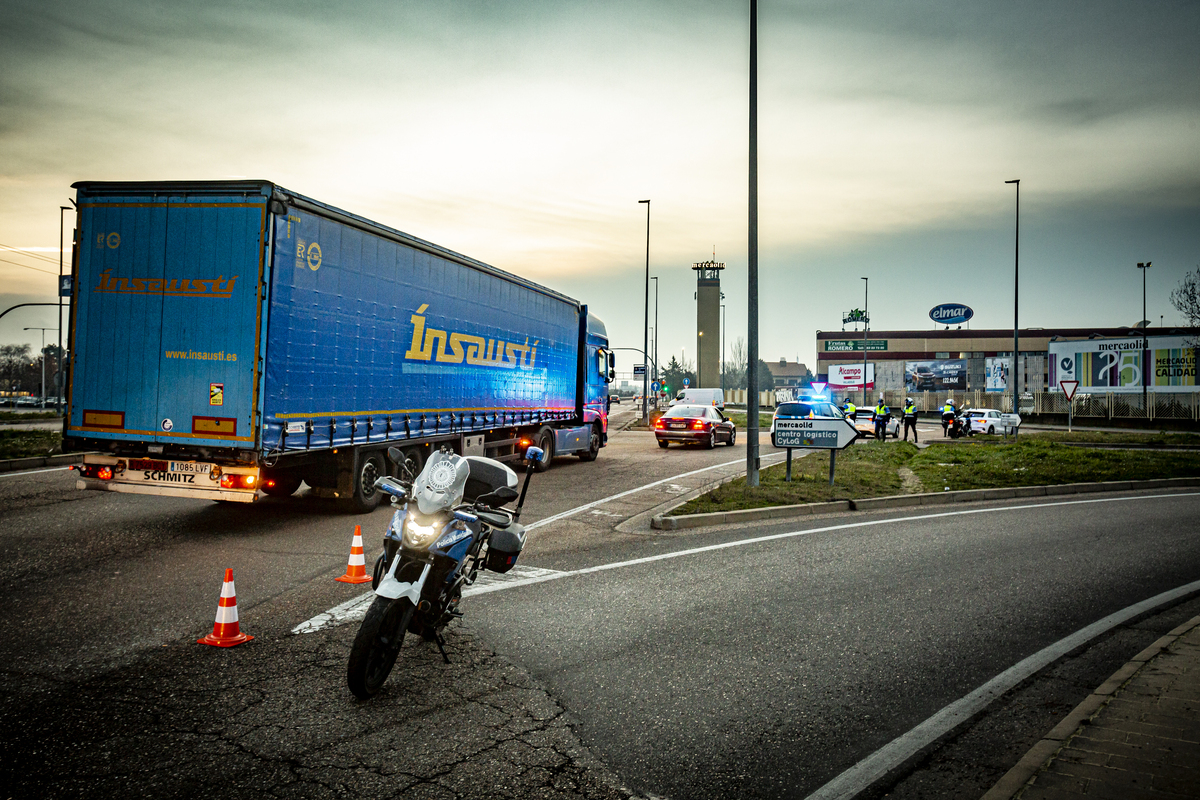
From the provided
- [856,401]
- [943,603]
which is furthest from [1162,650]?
[856,401]

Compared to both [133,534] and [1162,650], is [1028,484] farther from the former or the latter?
[133,534]

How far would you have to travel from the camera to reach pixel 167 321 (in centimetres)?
→ 884

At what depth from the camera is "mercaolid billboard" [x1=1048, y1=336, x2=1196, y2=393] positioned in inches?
2080

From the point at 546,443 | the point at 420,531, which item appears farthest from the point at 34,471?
the point at 420,531

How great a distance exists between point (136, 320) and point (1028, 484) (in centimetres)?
1505

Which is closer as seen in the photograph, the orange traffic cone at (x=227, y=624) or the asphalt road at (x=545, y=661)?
the asphalt road at (x=545, y=661)

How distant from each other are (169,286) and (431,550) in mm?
6274

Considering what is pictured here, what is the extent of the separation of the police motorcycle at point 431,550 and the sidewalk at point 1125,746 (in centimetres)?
290

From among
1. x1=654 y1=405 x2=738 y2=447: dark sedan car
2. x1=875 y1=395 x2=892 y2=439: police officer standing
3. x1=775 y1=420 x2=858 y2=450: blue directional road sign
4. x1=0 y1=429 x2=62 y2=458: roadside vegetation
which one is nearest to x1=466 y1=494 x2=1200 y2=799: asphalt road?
x1=775 y1=420 x2=858 y2=450: blue directional road sign

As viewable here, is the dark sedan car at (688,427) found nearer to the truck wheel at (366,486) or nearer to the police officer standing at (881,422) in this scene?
the police officer standing at (881,422)

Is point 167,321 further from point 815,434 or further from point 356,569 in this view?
point 815,434

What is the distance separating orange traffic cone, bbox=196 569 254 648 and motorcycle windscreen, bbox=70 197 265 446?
3.90 meters

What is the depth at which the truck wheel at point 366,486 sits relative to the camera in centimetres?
1052

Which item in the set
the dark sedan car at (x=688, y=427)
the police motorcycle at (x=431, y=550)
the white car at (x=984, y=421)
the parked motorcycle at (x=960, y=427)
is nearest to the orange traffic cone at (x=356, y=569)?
the police motorcycle at (x=431, y=550)
